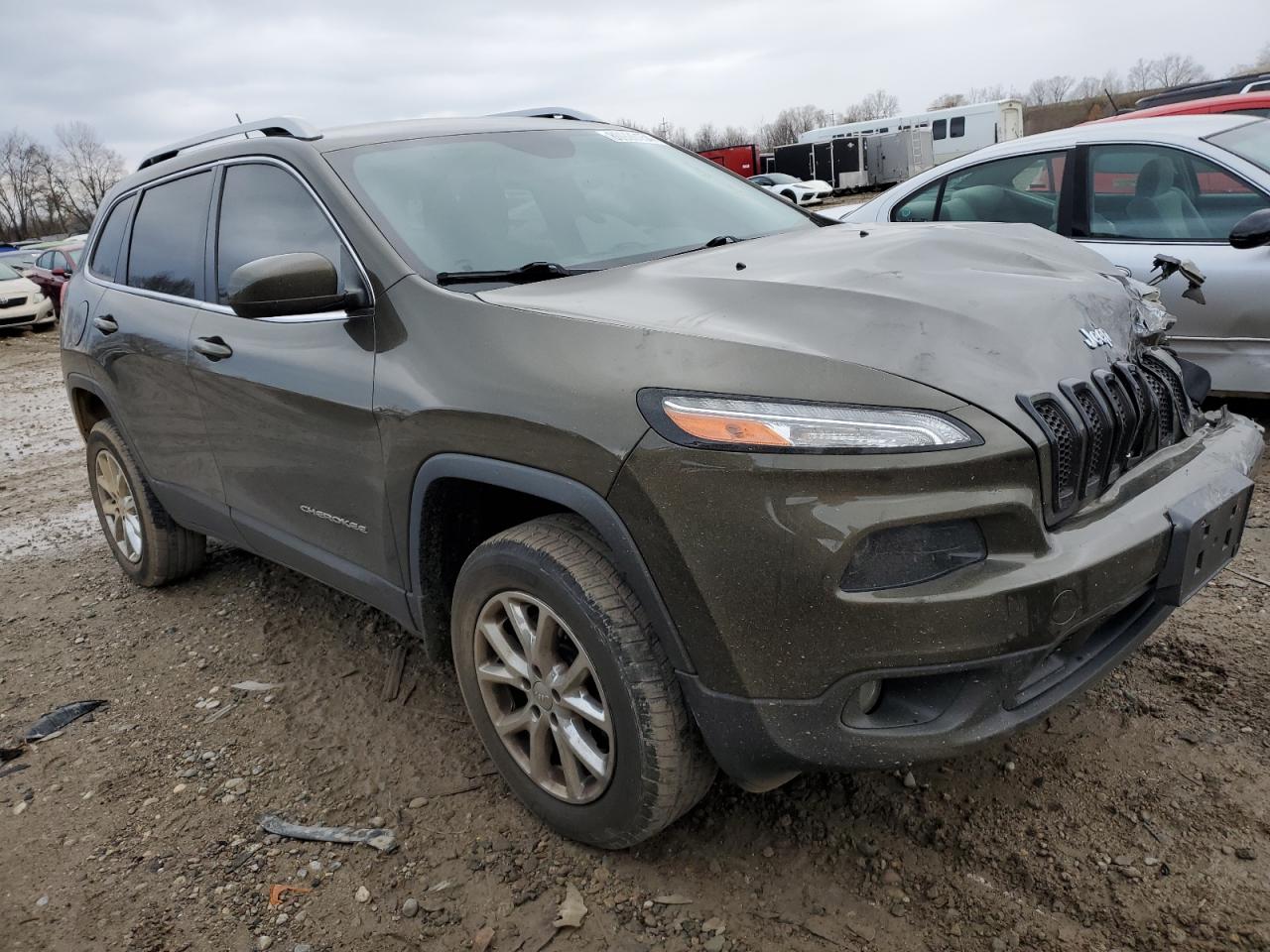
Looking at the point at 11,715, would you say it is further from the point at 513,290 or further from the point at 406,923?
the point at 513,290

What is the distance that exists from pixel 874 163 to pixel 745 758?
121ft

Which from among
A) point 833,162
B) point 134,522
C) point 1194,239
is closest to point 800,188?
point 833,162

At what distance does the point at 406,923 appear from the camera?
225 cm

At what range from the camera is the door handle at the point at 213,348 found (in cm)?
309

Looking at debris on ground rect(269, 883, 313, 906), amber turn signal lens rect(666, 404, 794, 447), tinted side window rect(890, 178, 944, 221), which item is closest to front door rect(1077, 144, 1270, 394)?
tinted side window rect(890, 178, 944, 221)

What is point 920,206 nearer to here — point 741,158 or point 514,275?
point 514,275

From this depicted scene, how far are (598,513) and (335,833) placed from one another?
4.22 feet

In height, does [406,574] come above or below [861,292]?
below

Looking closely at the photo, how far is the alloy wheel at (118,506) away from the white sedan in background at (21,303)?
48.5 ft

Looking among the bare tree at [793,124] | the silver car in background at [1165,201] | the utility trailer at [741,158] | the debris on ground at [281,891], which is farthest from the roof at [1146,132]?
the bare tree at [793,124]

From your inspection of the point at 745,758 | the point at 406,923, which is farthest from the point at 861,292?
the point at 406,923

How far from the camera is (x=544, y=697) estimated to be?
227 cm

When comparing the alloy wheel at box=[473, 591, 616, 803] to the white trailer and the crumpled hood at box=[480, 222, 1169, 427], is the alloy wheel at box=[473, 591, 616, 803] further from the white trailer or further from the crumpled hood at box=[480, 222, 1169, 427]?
the white trailer

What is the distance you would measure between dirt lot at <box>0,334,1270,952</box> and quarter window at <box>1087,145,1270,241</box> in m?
1.86
